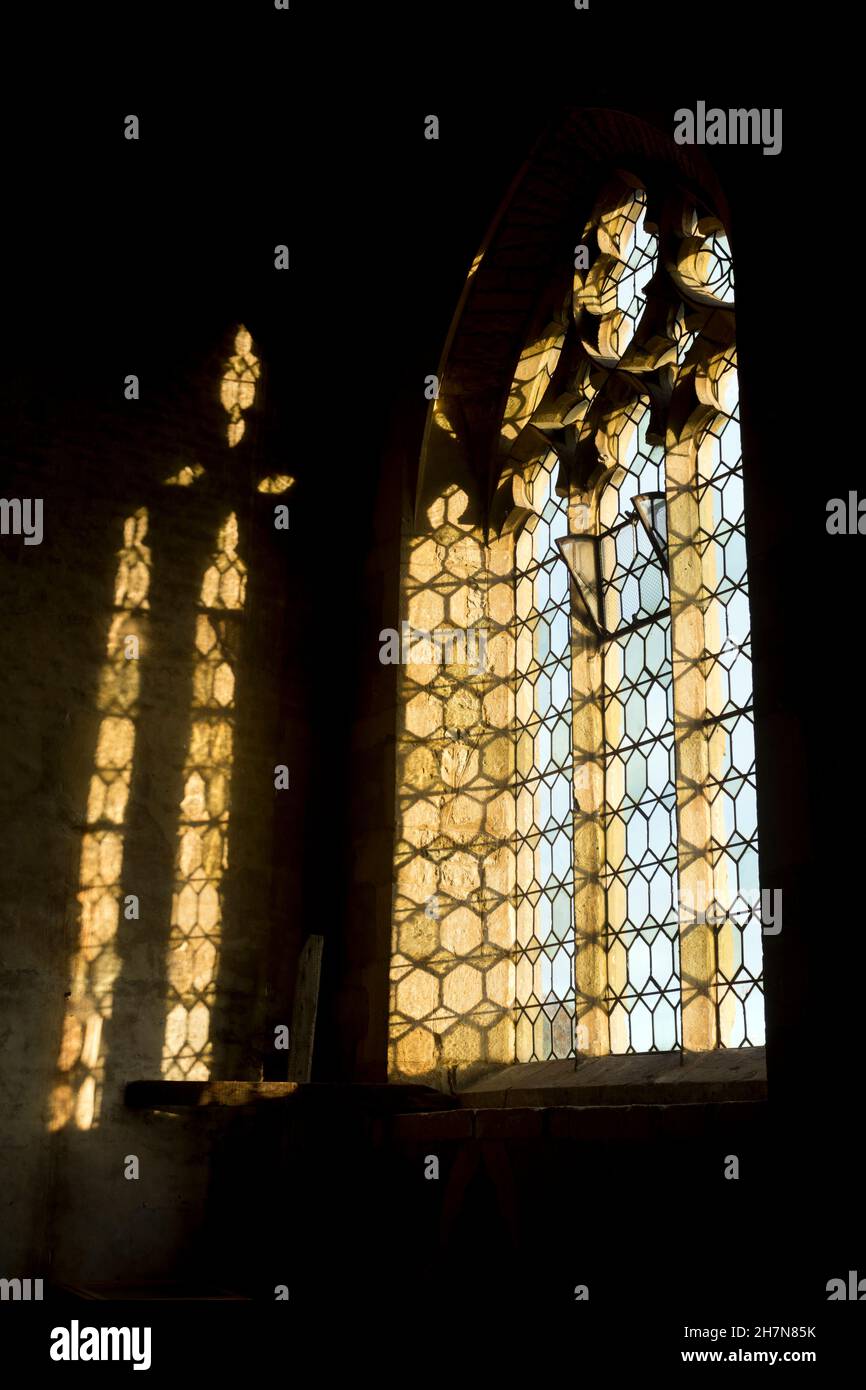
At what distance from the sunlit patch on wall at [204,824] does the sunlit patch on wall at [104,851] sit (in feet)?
0.98

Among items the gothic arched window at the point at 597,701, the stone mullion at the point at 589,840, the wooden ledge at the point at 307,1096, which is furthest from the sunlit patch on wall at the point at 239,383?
the wooden ledge at the point at 307,1096

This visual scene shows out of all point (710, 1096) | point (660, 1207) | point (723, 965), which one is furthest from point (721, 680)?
point (660, 1207)

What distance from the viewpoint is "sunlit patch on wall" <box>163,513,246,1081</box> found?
21.6 ft

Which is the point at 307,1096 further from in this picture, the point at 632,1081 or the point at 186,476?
the point at 186,476

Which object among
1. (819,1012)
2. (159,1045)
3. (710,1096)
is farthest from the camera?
(159,1045)

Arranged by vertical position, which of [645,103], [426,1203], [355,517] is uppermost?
[645,103]

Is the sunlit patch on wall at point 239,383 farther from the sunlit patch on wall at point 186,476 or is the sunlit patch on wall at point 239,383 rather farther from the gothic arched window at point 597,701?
the gothic arched window at point 597,701

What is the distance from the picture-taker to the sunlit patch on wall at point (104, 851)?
6.22 m

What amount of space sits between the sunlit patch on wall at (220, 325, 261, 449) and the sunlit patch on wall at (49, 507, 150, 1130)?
769 mm

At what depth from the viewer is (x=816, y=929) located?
13.5ft

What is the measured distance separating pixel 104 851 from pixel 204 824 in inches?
20.6

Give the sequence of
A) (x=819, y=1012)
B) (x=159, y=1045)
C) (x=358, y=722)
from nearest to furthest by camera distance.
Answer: (x=819, y=1012) < (x=159, y=1045) < (x=358, y=722)
